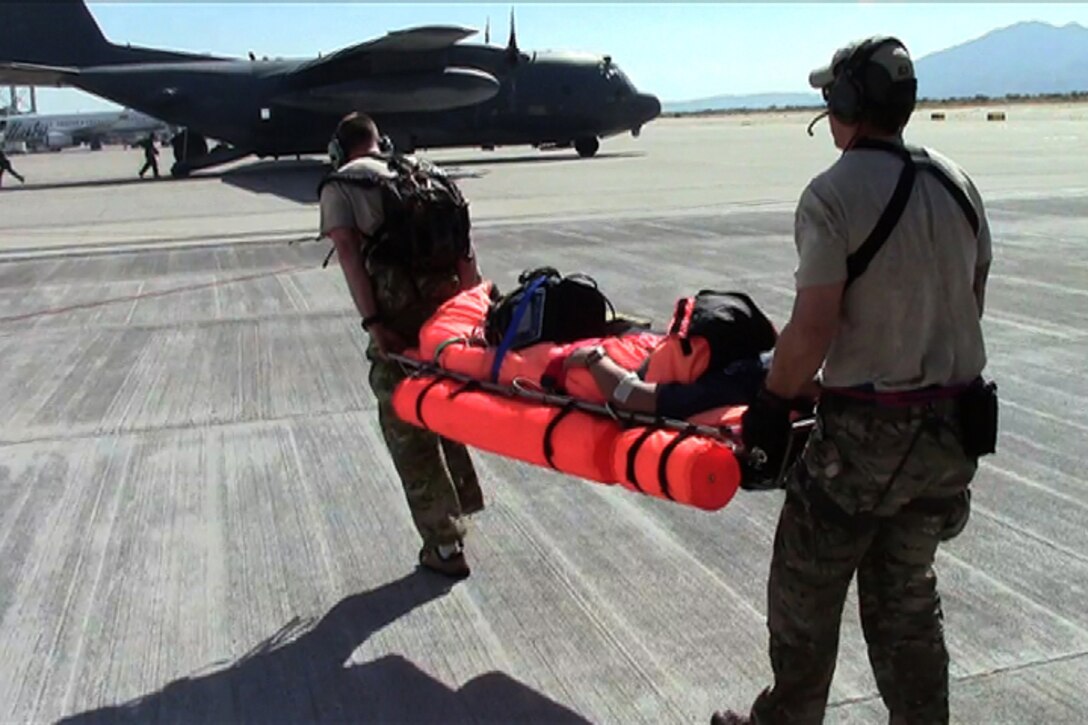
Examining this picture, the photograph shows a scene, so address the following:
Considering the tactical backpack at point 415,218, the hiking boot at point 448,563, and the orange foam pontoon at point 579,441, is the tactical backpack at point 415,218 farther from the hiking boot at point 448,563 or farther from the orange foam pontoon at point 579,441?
the hiking boot at point 448,563

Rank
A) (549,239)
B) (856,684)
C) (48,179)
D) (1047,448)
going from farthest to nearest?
(48,179) → (549,239) → (1047,448) → (856,684)

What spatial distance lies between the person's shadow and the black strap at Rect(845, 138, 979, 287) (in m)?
1.81

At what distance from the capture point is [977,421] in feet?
8.81

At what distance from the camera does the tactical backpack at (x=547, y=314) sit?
401 centimetres

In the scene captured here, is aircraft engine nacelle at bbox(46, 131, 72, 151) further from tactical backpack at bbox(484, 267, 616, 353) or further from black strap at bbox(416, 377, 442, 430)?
tactical backpack at bbox(484, 267, 616, 353)

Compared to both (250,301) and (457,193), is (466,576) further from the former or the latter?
(250,301)

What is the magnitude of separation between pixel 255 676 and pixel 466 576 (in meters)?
1.06

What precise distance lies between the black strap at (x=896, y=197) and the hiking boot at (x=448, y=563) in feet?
8.08

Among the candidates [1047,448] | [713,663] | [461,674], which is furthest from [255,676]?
[1047,448]

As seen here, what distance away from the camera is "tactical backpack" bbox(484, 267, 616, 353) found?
4012 mm

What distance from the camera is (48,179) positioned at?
3459cm

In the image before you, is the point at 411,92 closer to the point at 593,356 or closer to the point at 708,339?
the point at 593,356

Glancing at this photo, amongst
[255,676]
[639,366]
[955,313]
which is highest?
[955,313]

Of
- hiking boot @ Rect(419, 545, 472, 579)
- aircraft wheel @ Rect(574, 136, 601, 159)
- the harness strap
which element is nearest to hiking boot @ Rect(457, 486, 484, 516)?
hiking boot @ Rect(419, 545, 472, 579)
